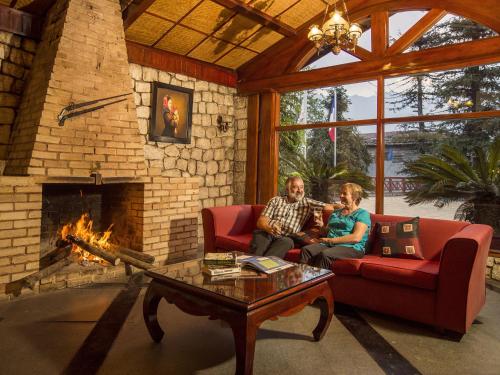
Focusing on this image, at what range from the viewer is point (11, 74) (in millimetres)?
3727

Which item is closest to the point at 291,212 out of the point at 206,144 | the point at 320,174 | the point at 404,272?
the point at 404,272

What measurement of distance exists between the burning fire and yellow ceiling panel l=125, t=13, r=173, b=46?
7.68ft

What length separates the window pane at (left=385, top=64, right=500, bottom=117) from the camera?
161 inches

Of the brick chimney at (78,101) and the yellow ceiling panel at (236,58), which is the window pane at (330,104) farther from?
the brick chimney at (78,101)

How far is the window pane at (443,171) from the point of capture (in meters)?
4.10

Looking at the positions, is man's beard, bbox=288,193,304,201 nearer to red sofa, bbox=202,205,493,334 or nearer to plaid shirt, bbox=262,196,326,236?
plaid shirt, bbox=262,196,326,236

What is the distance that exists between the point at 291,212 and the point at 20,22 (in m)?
3.41

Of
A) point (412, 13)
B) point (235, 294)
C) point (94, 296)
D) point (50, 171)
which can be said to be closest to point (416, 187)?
point (412, 13)

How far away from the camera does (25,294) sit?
3.17m

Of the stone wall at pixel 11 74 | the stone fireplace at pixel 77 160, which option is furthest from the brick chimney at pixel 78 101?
the stone wall at pixel 11 74

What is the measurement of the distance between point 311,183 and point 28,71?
392 cm

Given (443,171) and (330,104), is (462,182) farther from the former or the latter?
(330,104)

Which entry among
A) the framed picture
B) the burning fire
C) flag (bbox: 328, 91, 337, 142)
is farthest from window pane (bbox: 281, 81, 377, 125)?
the burning fire

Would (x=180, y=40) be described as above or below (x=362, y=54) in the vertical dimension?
above
